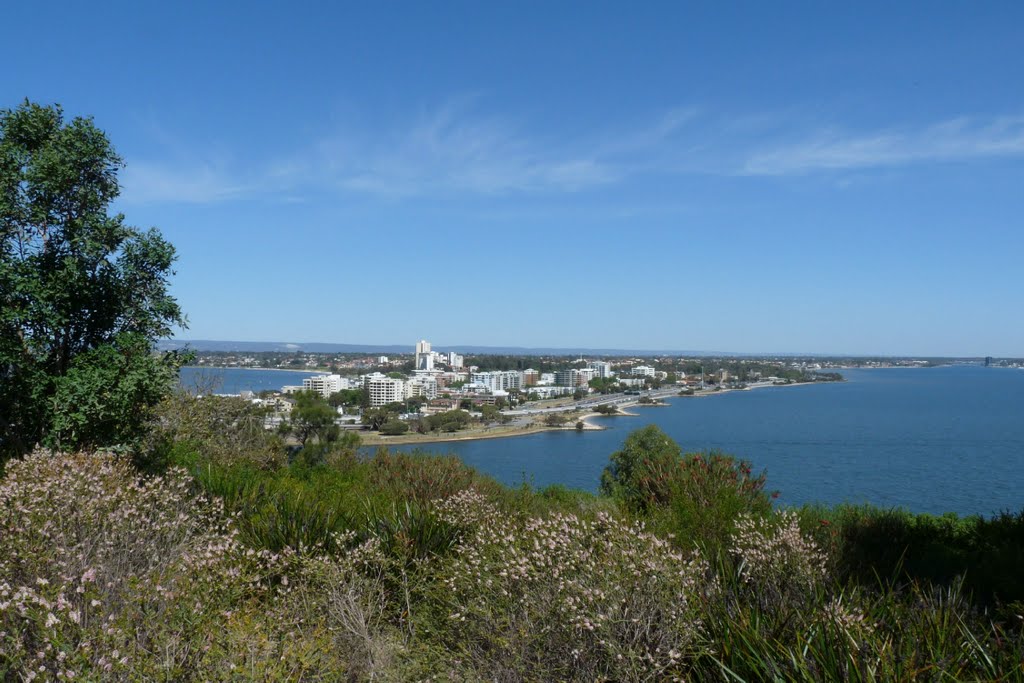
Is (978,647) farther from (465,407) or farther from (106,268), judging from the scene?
(465,407)

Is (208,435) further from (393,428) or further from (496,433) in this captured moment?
(496,433)

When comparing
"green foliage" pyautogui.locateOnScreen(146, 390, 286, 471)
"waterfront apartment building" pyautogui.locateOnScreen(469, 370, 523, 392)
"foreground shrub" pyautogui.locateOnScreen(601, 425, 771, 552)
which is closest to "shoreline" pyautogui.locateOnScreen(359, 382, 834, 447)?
"green foliage" pyautogui.locateOnScreen(146, 390, 286, 471)

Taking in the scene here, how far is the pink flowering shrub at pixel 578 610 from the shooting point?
3.14 metres

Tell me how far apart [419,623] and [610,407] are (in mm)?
66502

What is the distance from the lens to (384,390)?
2657 inches

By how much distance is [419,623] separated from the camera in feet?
13.8

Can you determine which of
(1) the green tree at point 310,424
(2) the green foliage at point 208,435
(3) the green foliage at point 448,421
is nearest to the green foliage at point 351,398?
(3) the green foliage at point 448,421

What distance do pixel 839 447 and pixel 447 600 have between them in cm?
5202

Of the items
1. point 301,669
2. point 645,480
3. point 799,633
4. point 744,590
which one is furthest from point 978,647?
point 645,480

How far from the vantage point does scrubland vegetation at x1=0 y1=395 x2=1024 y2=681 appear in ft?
8.76

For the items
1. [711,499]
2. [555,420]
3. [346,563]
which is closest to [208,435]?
[711,499]

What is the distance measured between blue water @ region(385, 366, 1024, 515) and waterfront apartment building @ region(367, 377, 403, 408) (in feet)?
54.4

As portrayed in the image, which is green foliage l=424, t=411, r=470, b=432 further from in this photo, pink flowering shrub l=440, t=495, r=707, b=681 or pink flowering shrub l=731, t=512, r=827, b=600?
pink flowering shrub l=440, t=495, r=707, b=681

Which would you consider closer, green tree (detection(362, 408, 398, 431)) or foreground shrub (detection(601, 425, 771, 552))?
foreground shrub (detection(601, 425, 771, 552))
